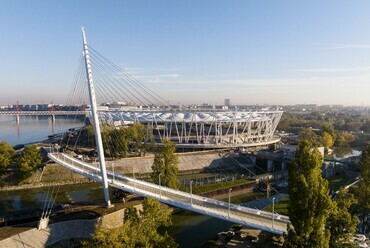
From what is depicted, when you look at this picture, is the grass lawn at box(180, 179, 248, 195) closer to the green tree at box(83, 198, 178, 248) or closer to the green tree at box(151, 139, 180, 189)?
the green tree at box(151, 139, 180, 189)

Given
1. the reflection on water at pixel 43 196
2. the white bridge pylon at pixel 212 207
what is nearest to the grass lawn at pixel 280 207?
the white bridge pylon at pixel 212 207

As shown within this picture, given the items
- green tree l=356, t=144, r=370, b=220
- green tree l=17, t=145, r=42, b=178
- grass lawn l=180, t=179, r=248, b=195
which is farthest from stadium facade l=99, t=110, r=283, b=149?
green tree l=356, t=144, r=370, b=220

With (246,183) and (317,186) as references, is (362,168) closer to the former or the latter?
(317,186)

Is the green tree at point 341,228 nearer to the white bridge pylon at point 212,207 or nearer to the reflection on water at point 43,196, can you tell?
the white bridge pylon at point 212,207

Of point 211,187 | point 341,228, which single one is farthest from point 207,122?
point 341,228

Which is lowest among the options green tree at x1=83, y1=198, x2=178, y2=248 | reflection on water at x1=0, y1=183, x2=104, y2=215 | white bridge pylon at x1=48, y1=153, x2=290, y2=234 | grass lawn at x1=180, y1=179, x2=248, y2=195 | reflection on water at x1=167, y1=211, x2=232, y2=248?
reflection on water at x1=167, y1=211, x2=232, y2=248

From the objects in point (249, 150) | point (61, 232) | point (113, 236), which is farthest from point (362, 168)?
point (249, 150)

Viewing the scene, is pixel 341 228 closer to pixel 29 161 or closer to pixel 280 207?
pixel 280 207
